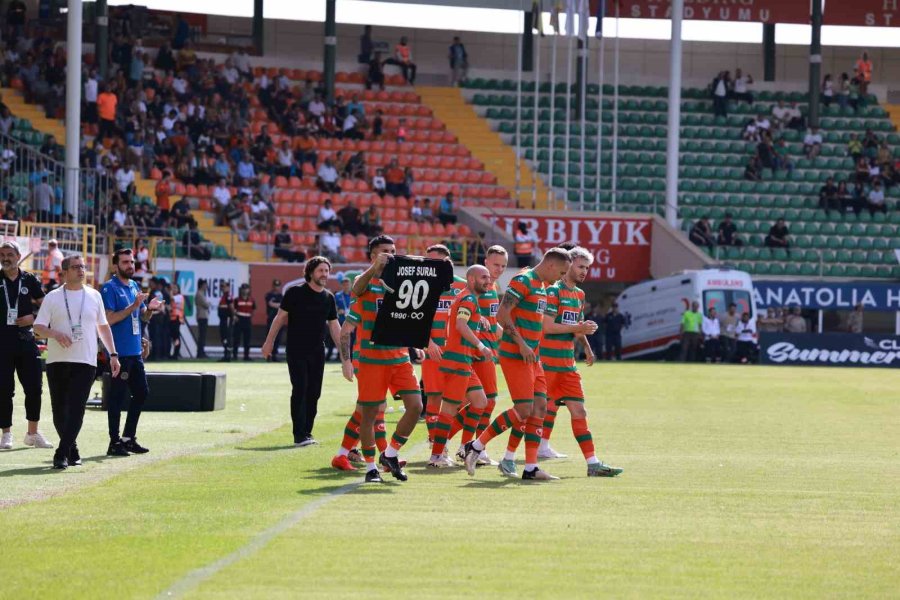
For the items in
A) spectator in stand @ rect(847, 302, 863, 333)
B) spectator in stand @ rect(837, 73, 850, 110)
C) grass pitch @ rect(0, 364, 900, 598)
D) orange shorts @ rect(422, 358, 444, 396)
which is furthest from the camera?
spectator in stand @ rect(837, 73, 850, 110)

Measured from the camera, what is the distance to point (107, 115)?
41.6m

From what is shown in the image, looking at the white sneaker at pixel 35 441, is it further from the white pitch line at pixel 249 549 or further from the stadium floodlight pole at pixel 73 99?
the stadium floodlight pole at pixel 73 99

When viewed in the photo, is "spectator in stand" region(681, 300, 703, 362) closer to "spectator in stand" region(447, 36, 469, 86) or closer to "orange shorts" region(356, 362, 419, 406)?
"spectator in stand" region(447, 36, 469, 86)

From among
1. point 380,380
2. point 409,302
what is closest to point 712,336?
point 380,380

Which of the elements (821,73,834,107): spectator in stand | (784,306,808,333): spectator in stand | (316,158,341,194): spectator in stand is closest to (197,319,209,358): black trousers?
(316,158,341,194): spectator in stand

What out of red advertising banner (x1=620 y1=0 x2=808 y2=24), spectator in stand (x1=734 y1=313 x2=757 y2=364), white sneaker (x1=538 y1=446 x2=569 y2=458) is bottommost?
spectator in stand (x1=734 y1=313 x2=757 y2=364)

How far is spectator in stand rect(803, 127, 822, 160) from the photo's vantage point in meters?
51.7

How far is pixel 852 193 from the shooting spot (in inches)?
1967

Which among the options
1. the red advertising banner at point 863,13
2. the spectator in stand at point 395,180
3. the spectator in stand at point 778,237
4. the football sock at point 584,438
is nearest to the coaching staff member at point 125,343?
the football sock at point 584,438

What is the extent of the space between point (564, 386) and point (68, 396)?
Answer: 164 inches

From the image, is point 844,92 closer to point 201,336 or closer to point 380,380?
point 201,336

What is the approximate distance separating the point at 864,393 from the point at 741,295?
14.1 meters

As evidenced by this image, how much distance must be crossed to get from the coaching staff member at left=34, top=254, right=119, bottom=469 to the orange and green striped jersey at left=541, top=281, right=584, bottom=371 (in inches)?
151

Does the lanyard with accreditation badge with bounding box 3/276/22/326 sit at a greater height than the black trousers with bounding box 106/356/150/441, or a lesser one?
greater
